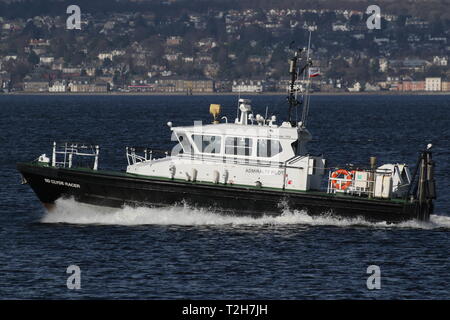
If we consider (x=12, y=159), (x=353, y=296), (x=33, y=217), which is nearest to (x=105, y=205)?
(x=33, y=217)

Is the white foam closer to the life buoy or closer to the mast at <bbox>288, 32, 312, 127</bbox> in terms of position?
the life buoy

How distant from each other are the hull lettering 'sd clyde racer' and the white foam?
24 centimetres

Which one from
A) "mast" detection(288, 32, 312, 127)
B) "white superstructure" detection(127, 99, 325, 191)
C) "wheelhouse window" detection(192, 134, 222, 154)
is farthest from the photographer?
"wheelhouse window" detection(192, 134, 222, 154)

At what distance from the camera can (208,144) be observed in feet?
112

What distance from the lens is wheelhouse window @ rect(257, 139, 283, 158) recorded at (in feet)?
111

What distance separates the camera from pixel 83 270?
28.7 m

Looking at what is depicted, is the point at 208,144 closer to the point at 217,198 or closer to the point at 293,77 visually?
the point at 217,198

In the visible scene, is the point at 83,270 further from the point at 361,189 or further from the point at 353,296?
the point at 361,189

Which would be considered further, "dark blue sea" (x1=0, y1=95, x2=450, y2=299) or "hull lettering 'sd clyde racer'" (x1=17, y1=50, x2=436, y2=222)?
"hull lettering 'sd clyde racer'" (x1=17, y1=50, x2=436, y2=222)

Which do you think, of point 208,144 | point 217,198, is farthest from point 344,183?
point 208,144

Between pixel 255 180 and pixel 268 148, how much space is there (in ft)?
3.61

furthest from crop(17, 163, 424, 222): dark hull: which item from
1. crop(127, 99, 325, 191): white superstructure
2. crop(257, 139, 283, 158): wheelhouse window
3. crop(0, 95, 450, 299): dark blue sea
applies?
crop(257, 139, 283, 158): wheelhouse window

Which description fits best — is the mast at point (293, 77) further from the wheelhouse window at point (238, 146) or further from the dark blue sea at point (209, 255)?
the dark blue sea at point (209, 255)
